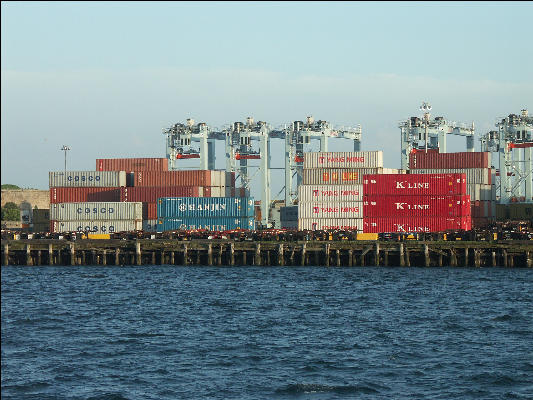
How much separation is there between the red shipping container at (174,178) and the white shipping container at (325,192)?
1636cm

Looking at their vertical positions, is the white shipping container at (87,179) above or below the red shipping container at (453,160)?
below

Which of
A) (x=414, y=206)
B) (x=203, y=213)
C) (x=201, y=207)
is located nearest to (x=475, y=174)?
(x=414, y=206)

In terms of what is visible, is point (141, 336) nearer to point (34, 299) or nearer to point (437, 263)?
point (34, 299)

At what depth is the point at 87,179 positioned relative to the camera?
114438 millimetres

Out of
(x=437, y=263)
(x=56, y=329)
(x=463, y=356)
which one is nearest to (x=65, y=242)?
(x=437, y=263)

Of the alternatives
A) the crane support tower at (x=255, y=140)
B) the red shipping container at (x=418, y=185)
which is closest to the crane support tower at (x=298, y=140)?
the crane support tower at (x=255, y=140)

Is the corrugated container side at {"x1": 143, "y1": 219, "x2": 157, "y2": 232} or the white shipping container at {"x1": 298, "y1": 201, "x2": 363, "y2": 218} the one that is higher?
the white shipping container at {"x1": 298, "y1": 201, "x2": 363, "y2": 218}

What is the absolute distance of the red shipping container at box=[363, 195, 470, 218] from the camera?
9550 cm

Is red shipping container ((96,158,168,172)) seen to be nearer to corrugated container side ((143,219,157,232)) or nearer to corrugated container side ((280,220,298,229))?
corrugated container side ((143,219,157,232))

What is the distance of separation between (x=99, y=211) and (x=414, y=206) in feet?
127

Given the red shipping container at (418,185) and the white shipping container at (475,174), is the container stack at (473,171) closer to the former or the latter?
the white shipping container at (475,174)

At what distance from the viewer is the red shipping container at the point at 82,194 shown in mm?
113375

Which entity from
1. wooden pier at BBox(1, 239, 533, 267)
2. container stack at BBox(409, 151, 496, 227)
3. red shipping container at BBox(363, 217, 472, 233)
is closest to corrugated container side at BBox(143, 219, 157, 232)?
wooden pier at BBox(1, 239, 533, 267)

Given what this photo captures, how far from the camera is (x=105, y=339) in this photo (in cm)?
4391
